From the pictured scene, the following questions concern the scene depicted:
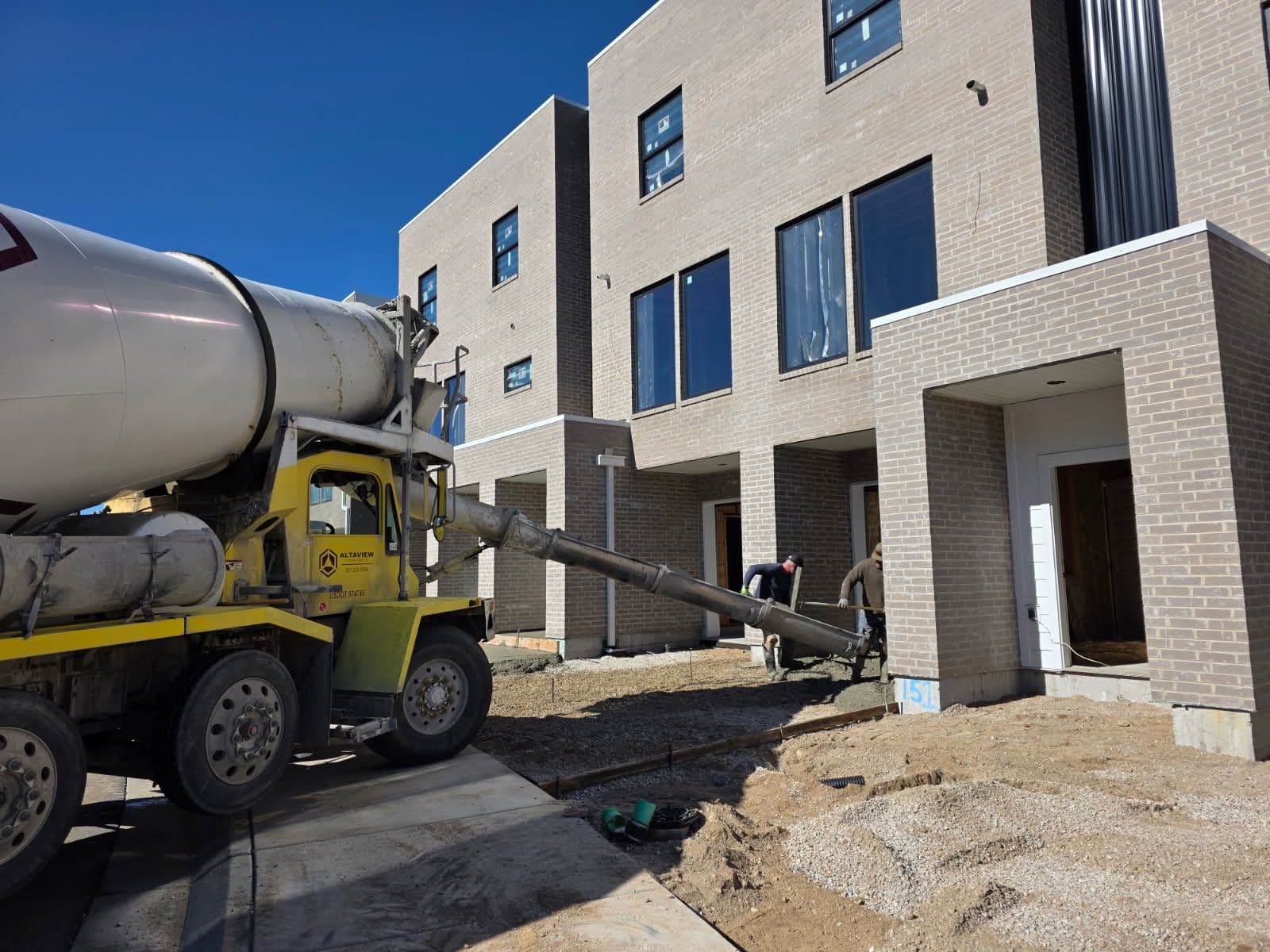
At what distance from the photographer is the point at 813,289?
1236cm

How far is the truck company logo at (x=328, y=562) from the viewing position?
6602 millimetres

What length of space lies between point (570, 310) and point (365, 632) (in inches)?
470

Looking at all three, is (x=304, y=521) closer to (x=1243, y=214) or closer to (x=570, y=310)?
(x=1243, y=214)

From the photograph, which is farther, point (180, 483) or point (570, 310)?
point (570, 310)

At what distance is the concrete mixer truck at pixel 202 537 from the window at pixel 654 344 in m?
7.64

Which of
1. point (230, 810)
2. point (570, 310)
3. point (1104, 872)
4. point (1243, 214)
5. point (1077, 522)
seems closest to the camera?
point (1104, 872)

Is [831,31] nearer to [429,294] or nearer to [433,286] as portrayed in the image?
[433,286]

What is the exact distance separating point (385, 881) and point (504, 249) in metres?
17.1

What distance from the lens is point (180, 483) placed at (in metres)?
6.37

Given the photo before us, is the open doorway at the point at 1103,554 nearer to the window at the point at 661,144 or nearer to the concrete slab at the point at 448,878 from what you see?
the window at the point at 661,144

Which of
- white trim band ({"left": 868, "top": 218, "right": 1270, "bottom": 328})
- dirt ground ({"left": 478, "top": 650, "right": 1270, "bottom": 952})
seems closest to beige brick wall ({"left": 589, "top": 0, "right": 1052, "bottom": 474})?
white trim band ({"left": 868, "top": 218, "right": 1270, "bottom": 328})

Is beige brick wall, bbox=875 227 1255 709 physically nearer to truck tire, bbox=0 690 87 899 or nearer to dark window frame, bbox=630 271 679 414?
dark window frame, bbox=630 271 679 414

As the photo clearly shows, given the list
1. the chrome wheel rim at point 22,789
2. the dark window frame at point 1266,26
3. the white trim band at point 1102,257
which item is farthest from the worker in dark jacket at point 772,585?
the chrome wheel rim at point 22,789

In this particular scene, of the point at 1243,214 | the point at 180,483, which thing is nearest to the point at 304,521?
the point at 180,483
